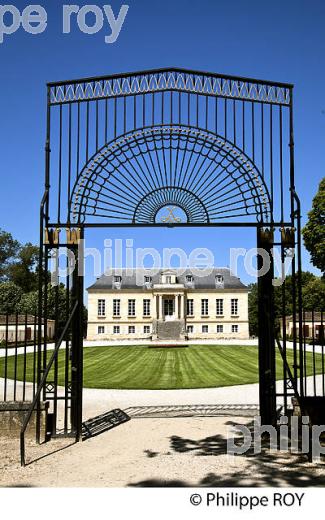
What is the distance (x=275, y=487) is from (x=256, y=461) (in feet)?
3.22

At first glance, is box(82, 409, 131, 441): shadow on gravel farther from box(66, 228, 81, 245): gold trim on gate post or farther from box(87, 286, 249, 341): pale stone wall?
box(87, 286, 249, 341): pale stone wall

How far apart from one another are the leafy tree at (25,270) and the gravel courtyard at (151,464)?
52.1 meters

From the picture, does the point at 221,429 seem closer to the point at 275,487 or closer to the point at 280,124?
the point at 275,487

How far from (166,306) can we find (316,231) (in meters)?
24.1

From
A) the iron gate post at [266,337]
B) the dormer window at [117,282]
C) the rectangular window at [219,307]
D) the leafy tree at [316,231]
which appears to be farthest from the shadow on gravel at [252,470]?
the dormer window at [117,282]

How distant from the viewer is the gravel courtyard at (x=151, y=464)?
4680mm

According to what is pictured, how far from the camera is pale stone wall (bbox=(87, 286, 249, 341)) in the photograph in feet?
167

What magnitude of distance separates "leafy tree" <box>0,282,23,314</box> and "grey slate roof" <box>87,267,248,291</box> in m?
7.82

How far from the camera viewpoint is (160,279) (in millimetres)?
52656

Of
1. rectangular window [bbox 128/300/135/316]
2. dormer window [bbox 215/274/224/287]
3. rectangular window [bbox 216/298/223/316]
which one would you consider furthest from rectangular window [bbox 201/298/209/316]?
rectangular window [bbox 128/300/135/316]

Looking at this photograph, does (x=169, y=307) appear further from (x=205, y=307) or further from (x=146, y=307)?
(x=205, y=307)

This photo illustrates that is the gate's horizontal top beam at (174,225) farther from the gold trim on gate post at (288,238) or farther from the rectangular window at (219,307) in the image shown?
the rectangular window at (219,307)
